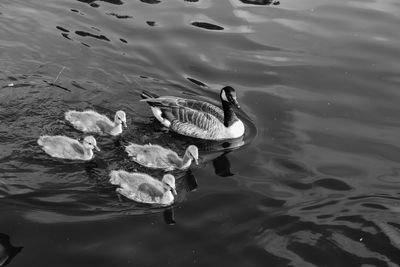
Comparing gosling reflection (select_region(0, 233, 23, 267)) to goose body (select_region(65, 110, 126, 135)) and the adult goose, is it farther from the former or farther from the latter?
the adult goose

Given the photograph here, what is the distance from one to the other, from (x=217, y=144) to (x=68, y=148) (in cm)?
288

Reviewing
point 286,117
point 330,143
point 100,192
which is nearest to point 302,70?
point 286,117

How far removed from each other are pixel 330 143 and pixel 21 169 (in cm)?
566

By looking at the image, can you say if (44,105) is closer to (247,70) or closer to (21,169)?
(21,169)

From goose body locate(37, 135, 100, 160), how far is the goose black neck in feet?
9.06

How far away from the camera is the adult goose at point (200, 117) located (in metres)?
11.5

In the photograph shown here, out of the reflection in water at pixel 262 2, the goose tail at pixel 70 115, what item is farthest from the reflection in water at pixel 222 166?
the reflection in water at pixel 262 2

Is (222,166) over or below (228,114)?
below

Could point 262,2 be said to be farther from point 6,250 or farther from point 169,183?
point 6,250

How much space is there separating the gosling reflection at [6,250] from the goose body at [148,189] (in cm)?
191

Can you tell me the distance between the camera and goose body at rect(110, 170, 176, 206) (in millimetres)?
9141

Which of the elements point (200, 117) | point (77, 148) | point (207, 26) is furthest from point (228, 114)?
point (207, 26)

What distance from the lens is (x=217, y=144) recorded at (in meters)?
11.4

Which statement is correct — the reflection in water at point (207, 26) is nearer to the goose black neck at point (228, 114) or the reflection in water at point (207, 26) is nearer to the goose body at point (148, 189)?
the goose black neck at point (228, 114)
